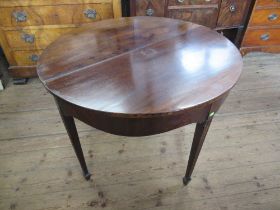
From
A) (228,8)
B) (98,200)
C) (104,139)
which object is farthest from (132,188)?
(228,8)

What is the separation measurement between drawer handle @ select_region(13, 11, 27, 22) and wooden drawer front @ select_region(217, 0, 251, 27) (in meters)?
1.61

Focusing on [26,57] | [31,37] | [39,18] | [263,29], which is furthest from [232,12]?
[26,57]

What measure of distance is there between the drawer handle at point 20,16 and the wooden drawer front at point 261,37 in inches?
78.4

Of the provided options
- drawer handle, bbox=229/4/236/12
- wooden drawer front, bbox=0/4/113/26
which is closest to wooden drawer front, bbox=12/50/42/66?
wooden drawer front, bbox=0/4/113/26

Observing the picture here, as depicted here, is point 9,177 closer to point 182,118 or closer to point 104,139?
point 104,139

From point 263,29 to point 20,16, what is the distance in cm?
218

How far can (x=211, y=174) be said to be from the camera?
1.39 m

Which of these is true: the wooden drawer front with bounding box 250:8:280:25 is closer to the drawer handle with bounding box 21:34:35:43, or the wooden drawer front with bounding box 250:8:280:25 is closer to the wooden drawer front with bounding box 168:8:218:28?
the wooden drawer front with bounding box 168:8:218:28

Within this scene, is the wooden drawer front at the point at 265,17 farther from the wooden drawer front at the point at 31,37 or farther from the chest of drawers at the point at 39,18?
the wooden drawer front at the point at 31,37

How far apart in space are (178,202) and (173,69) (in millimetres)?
775

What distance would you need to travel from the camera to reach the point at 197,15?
1.89 m

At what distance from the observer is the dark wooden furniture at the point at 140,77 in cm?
79

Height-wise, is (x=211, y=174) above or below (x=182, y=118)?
below

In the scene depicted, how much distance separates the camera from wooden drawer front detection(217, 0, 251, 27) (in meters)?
1.93
